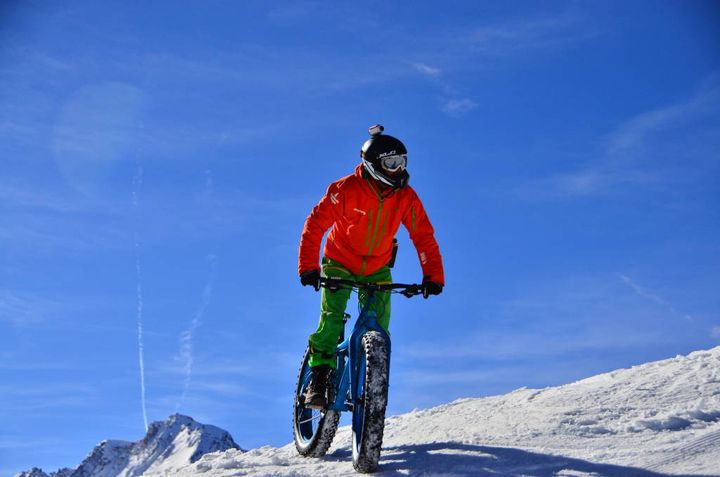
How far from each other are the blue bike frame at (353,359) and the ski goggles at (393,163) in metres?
1.37

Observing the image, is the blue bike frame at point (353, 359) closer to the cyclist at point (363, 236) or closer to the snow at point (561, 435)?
the cyclist at point (363, 236)

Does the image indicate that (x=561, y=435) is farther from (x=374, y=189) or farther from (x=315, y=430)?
(x=374, y=189)

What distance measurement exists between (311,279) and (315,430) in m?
1.92

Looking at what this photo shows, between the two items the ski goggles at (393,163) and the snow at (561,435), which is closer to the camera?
the snow at (561,435)

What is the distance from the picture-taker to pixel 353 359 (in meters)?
8.09

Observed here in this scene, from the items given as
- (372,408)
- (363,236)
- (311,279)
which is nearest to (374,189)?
(363,236)

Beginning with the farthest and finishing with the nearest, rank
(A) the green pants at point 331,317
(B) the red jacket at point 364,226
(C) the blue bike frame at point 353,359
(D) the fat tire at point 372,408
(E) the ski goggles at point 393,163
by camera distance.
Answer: (A) the green pants at point 331,317 → (B) the red jacket at point 364,226 → (E) the ski goggles at point 393,163 → (C) the blue bike frame at point 353,359 → (D) the fat tire at point 372,408

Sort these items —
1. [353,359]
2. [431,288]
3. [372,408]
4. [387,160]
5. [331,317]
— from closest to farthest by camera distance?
[372,408], [353,359], [387,160], [431,288], [331,317]

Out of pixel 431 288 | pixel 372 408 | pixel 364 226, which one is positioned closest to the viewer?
pixel 372 408

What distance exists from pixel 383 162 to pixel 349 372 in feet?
7.36

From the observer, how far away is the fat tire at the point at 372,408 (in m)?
7.33

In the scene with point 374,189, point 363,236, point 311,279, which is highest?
point 374,189

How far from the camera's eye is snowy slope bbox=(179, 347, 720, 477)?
739cm

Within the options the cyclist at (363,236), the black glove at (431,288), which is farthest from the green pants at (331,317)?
the black glove at (431,288)
